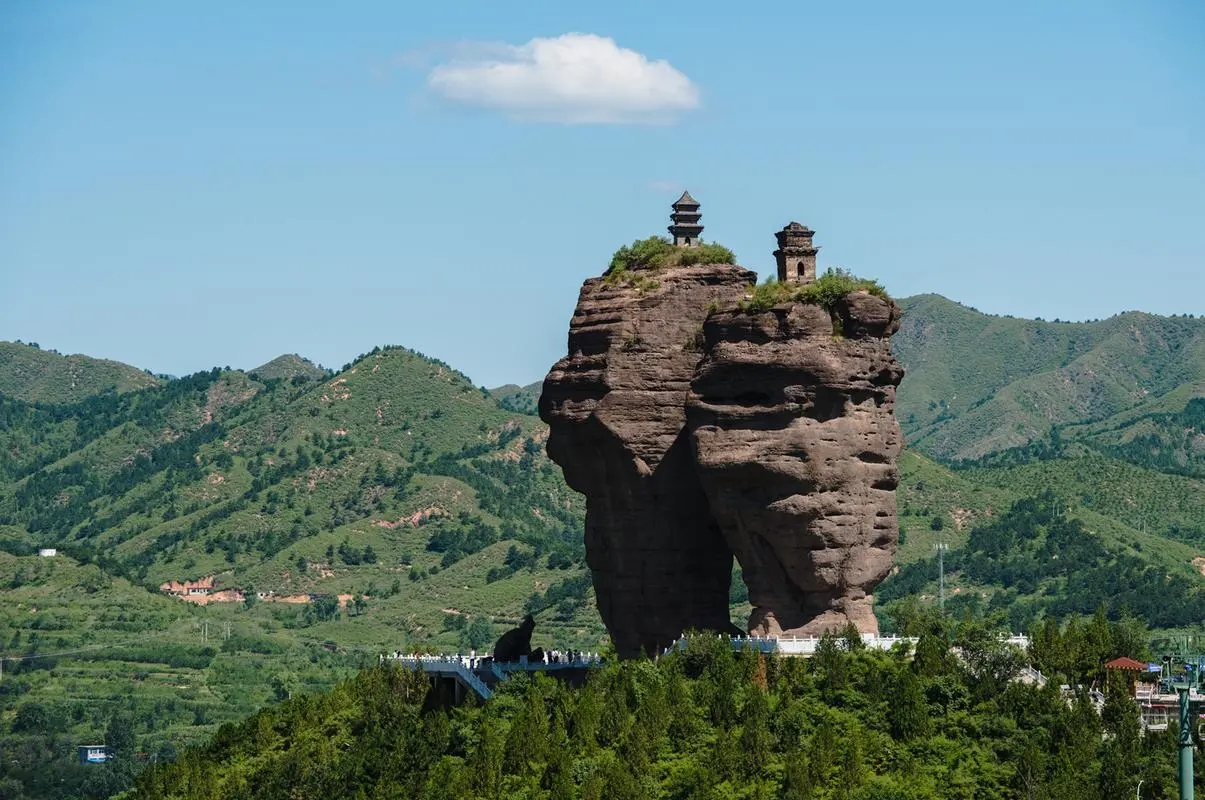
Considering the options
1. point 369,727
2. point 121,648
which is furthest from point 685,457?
point 121,648

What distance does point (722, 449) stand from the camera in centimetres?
7950

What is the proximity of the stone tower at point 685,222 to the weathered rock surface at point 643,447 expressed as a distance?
2.55 metres

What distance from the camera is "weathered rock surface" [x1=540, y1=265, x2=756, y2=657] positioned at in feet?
272

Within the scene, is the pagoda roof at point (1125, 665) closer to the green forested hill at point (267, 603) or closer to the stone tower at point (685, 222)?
the stone tower at point (685, 222)

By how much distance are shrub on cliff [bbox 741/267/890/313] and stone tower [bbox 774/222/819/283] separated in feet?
8.38

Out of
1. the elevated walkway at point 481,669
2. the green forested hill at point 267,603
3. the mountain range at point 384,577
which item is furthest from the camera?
the mountain range at point 384,577

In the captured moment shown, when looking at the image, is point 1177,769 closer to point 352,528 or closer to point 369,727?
point 369,727

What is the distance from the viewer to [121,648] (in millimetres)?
160375

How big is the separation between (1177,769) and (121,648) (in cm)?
10260

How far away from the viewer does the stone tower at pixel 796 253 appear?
3258 inches

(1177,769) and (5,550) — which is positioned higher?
(5,550)

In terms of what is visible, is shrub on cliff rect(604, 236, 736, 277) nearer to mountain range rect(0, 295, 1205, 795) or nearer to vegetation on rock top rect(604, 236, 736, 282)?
vegetation on rock top rect(604, 236, 736, 282)

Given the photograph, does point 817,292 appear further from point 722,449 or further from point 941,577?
point 941,577

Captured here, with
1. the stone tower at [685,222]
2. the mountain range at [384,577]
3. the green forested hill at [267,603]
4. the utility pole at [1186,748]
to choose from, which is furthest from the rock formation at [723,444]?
the green forested hill at [267,603]
